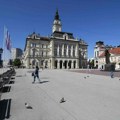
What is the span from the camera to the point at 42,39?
106m

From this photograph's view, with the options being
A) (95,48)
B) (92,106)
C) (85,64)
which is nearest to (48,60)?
(85,64)

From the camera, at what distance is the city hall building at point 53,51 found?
10144 cm

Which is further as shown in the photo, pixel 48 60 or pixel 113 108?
pixel 48 60

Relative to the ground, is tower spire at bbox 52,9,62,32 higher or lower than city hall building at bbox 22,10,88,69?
higher

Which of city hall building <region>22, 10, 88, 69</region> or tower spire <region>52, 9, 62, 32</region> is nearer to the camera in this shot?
city hall building <region>22, 10, 88, 69</region>

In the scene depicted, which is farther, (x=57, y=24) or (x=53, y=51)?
(x=57, y=24)

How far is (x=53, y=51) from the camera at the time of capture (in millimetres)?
102688

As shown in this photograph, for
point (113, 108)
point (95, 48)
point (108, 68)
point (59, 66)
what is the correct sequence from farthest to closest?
point (95, 48) < point (59, 66) < point (108, 68) < point (113, 108)

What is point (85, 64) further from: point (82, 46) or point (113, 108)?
point (113, 108)

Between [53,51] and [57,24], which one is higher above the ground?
[57,24]

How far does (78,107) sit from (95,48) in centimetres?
13464

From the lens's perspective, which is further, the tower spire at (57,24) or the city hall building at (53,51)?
the tower spire at (57,24)

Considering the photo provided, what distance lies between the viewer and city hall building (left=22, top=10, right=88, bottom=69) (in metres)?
101

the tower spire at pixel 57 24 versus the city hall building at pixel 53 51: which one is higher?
the tower spire at pixel 57 24
